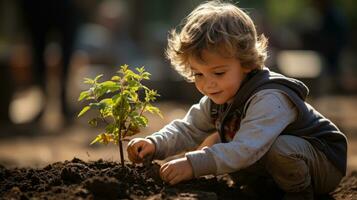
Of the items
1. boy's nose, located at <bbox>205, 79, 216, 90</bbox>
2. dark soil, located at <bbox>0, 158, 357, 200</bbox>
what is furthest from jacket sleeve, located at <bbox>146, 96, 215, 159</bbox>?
boy's nose, located at <bbox>205, 79, 216, 90</bbox>

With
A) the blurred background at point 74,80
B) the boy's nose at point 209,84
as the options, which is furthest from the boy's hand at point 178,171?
the blurred background at point 74,80

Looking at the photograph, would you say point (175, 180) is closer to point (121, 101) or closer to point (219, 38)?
point (121, 101)

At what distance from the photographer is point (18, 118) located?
11195 millimetres

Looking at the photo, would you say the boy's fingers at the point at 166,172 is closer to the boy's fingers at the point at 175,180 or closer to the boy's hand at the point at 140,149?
the boy's fingers at the point at 175,180

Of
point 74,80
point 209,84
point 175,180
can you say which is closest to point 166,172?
point 175,180

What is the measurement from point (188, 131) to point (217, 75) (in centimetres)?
63

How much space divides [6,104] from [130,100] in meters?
7.09

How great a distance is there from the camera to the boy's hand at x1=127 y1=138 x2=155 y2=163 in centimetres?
415

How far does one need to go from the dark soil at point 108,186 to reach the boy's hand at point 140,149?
2.7 inches

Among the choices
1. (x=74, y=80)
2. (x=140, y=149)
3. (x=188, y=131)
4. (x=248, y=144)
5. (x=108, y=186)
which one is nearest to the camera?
(x=108, y=186)

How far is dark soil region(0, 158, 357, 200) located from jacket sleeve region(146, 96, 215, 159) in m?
0.23

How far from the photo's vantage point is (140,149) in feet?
13.7

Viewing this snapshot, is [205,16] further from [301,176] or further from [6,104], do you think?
[6,104]

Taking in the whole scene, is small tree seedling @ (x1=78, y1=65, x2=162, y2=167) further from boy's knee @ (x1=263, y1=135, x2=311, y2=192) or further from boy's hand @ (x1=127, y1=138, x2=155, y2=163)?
boy's knee @ (x1=263, y1=135, x2=311, y2=192)
